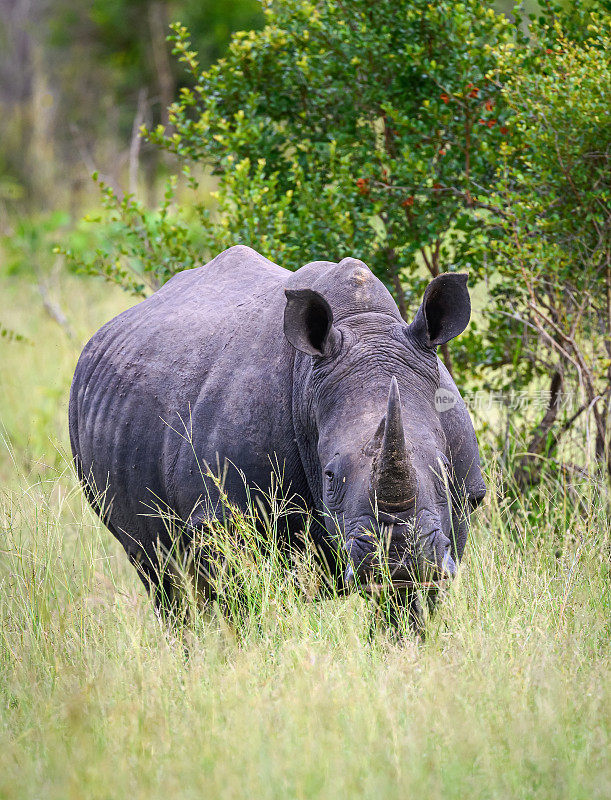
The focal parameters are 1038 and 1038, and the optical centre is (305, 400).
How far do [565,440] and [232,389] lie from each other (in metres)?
2.75

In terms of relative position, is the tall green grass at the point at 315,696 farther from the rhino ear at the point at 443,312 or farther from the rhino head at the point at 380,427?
the rhino ear at the point at 443,312

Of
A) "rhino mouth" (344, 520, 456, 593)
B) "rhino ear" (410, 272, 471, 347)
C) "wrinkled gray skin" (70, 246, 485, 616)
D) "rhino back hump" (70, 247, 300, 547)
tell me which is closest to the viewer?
"rhino mouth" (344, 520, 456, 593)

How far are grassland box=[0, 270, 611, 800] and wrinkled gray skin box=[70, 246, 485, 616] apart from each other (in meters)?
0.32

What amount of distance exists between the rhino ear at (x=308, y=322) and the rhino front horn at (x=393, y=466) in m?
0.63

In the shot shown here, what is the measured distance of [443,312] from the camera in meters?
4.23

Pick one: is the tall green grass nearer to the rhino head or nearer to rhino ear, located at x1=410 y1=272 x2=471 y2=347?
the rhino head

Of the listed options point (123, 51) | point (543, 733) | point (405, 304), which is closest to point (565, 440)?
point (405, 304)

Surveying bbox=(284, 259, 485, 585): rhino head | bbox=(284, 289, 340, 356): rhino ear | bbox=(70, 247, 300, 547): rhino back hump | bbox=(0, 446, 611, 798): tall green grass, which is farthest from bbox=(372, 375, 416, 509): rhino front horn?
bbox=(70, 247, 300, 547): rhino back hump

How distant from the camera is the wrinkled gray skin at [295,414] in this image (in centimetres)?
362

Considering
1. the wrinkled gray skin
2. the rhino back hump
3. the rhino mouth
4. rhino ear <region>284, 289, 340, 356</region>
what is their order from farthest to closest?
1. the rhino back hump
2. rhino ear <region>284, 289, 340, 356</region>
3. the wrinkled gray skin
4. the rhino mouth

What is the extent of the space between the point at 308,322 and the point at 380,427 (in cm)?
67

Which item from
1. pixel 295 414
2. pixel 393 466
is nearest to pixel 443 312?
pixel 295 414

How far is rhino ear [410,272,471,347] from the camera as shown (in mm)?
4117

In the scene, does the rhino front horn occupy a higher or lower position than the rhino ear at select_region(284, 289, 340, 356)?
lower
